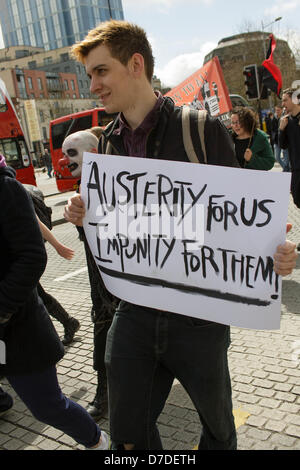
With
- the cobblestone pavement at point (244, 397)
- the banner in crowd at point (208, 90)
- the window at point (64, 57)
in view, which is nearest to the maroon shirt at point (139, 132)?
the cobblestone pavement at point (244, 397)

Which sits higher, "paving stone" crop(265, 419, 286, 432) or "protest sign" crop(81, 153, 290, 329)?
"protest sign" crop(81, 153, 290, 329)

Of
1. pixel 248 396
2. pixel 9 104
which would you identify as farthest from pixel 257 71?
pixel 248 396

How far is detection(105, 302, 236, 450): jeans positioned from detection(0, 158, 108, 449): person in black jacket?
0.41 metres

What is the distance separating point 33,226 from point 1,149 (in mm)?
13857

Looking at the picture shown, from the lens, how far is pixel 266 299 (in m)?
1.59

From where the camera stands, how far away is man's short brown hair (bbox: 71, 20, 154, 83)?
1.68m

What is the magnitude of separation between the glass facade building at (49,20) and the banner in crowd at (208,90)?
323 feet

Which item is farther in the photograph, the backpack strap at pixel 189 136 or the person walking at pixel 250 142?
the person walking at pixel 250 142

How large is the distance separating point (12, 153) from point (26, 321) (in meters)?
13.9

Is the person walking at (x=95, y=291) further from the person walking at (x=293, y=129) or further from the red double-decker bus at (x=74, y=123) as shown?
the red double-decker bus at (x=74, y=123)

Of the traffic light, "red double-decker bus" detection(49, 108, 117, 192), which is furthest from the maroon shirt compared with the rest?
"red double-decker bus" detection(49, 108, 117, 192)

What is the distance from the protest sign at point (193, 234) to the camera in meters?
1.56

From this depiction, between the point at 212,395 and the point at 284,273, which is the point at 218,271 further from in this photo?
the point at 212,395

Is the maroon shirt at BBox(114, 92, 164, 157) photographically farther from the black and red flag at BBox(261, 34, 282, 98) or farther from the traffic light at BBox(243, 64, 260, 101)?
the traffic light at BBox(243, 64, 260, 101)
